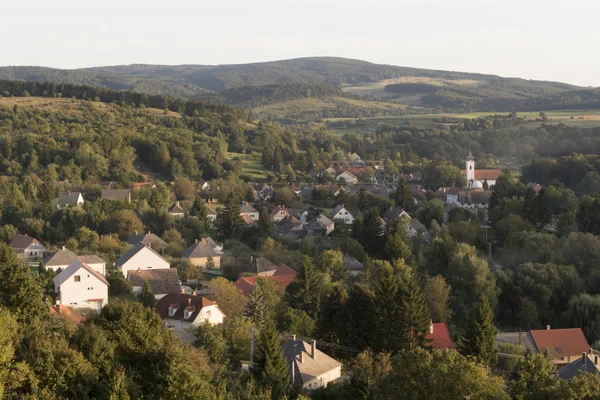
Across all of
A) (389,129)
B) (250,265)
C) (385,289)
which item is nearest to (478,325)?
(385,289)

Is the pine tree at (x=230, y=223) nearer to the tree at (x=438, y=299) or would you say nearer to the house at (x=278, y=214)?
the house at (x=278, y=214)

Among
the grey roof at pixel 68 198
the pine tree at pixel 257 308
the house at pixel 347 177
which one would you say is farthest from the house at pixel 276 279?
the house at pixel 347 177

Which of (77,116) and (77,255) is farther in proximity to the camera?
(77,116)

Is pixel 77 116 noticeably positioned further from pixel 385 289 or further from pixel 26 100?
pixel 385 289

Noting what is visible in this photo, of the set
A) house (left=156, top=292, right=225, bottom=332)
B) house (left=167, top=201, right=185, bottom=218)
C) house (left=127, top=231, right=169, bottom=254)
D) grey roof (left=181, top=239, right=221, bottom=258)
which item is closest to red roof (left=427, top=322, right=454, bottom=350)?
house (left=156, top=292, right=225, bottom=332)

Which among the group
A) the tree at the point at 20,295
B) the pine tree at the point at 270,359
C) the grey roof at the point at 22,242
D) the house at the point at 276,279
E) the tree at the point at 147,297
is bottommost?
the grey roof at the point at 22,242

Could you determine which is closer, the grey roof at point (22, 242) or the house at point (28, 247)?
the house at point (28, 247)

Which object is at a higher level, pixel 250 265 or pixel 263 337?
pixel 263 337
